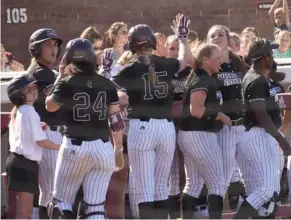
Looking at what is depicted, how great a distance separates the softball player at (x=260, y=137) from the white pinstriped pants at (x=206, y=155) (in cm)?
20

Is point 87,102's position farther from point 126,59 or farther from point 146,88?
point 126,59

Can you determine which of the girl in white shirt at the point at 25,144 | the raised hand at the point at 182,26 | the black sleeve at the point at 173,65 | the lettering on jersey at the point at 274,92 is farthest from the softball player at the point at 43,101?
the lettering on jersey at the point at 274,92

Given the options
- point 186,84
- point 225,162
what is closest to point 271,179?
point 225,162

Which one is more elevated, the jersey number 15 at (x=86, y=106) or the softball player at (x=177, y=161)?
the jersey number 15 at (x=86, y=106)

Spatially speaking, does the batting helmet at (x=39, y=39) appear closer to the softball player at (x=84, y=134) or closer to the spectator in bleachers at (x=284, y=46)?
the softball player at (x=84, y=134)

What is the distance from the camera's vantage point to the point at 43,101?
771cm

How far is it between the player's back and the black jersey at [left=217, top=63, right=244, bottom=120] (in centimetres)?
123

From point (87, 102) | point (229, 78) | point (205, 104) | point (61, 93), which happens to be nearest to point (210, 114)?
point (205, 104)

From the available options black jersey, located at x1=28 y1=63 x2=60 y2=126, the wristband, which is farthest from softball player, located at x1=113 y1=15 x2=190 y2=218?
black jersey, located at x1=28 y1=63 x2=60 y2=126

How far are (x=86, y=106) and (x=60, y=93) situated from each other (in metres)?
0.19

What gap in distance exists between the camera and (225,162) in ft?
26.3

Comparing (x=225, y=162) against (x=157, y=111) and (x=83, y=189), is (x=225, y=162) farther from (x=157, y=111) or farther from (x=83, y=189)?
(x=83, y=189)

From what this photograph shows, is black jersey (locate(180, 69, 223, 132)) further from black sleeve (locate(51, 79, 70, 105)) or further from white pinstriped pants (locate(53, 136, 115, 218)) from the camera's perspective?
black sleeve (locate(51, 79, 70, 105))

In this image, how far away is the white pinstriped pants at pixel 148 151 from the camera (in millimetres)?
7711
